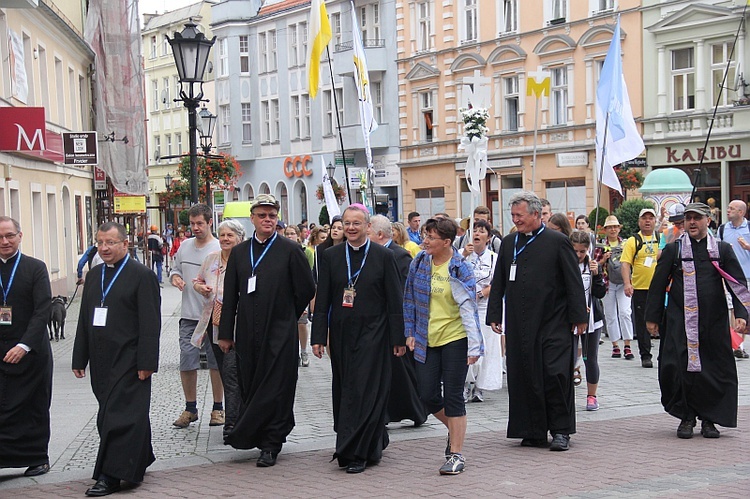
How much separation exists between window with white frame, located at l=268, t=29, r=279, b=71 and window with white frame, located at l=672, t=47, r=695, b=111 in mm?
26084

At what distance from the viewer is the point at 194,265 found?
9.95m

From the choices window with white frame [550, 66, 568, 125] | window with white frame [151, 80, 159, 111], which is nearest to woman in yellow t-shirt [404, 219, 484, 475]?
window with white frame [550, 66, 568, 125]

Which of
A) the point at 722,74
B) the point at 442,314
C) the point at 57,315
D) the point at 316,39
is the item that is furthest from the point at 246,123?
the point at 442,314

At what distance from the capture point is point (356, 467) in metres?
7.86

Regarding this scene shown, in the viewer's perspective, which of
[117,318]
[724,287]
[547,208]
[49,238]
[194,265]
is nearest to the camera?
[117,318]

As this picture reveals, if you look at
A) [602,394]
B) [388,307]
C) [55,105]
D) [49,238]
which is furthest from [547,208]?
[55,105]

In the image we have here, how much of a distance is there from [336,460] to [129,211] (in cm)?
2649

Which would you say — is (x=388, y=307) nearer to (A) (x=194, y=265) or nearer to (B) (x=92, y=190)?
(A) (x=194, y=265)

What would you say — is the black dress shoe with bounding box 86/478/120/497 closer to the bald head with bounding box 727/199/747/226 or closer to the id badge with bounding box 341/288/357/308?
the id badge with bounding box 341/288/357/308

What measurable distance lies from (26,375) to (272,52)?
162 feet

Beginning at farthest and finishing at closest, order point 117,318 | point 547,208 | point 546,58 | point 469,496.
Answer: point 546,58, point 547,208, point 117,318, point 469,496

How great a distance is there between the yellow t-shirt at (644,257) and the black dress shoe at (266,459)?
22.0 feet

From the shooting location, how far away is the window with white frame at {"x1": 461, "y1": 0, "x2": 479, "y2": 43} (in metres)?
42.5

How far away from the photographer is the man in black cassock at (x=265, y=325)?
26.7 ft
